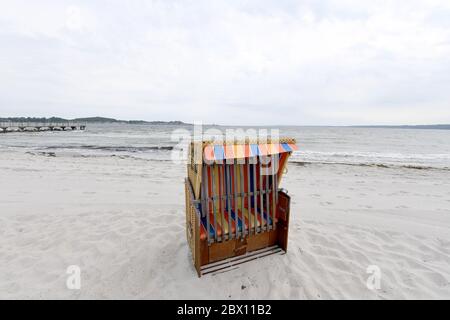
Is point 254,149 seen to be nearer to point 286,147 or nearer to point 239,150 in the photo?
point 239,150

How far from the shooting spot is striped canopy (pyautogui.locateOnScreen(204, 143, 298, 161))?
2.60m

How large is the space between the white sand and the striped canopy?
1808 mm

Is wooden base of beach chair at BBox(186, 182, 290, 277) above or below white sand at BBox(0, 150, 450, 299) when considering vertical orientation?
above

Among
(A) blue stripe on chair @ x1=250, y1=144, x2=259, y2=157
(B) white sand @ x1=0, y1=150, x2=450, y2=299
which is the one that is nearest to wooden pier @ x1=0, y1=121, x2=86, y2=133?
(B) white sand @ x1=0, y1=150, x2=450, y2=299

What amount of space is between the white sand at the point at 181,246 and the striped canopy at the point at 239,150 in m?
1.81

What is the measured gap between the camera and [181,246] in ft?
13.1

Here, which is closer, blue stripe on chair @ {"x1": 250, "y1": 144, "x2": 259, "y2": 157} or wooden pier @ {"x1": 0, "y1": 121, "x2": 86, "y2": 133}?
blue stripe on chair @ {"x1": 250, "y1": 144, "x2": 259, "y2": 157}

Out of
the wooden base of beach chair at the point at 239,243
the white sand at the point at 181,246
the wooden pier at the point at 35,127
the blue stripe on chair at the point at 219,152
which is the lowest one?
the white sand at the point at 181,246

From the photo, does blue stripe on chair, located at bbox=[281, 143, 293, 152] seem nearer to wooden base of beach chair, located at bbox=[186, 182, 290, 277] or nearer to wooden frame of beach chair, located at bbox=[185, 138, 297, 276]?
wooden frame of beach chair, located at bbox=[185, 138, 297, 276]

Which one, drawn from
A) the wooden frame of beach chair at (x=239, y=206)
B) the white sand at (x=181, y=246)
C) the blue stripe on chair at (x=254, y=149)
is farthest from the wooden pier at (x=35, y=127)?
the blue stripe on chair at (x=254, y=149)

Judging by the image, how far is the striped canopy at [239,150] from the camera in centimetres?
260

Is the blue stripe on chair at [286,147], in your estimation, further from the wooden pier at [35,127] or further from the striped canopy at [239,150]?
the wooden pier at [35,127]
